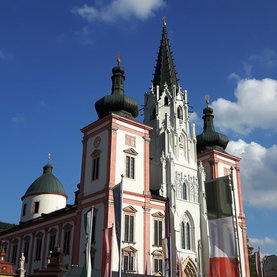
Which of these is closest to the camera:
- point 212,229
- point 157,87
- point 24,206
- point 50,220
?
point 212,229

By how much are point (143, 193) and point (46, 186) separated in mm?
26421

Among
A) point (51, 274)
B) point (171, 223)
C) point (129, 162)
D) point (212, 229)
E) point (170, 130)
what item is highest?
point (170, 130)

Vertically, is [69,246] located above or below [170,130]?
below

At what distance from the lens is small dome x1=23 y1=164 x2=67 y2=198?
61406mm

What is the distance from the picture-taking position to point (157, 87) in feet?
166

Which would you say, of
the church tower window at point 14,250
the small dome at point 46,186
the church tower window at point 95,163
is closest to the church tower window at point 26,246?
the church tower window at point 14,250

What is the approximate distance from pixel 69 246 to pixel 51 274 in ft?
48.2

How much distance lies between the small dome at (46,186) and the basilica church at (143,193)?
28.8ft

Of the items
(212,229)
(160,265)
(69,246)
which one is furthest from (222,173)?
(212,229)

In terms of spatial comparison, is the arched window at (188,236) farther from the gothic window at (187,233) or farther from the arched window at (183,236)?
the arched window at (183,236)

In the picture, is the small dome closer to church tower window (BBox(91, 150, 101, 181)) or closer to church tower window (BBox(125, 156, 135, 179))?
church tower window (BBox(91, 150, 101, 181))

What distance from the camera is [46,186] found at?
61750 mm

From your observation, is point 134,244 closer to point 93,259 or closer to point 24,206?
point 93,259

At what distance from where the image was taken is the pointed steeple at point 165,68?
174 feet
